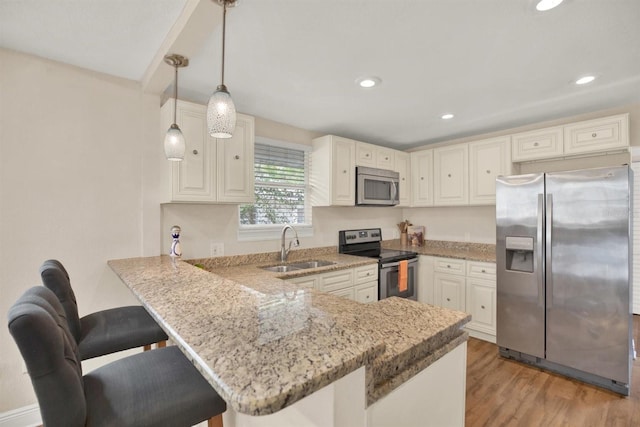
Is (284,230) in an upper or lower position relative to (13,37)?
lower

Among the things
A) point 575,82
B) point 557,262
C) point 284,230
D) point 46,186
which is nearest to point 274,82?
point 284,230

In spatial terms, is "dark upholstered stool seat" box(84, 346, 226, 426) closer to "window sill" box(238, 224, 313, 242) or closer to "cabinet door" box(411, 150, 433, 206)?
"window sill" box(238, 224, 313, 242)

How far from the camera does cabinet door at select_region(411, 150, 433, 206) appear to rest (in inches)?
154

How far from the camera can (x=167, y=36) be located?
5.34 ft

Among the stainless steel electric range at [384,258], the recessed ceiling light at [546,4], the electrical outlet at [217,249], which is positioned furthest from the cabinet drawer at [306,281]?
the recessed ceiling light at [546,4]

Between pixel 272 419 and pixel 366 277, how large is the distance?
2.26 meters

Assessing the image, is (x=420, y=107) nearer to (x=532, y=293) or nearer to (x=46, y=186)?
(x=532, y=293)

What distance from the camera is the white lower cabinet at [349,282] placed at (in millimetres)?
2613

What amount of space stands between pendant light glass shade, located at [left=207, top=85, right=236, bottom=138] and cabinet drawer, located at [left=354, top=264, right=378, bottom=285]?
6.88 ft

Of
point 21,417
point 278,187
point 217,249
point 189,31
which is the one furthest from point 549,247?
point 21,417

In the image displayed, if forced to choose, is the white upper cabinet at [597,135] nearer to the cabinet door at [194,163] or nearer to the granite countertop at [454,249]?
the granite countertop at [454,249]

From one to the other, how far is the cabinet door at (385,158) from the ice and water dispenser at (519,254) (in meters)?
1.65

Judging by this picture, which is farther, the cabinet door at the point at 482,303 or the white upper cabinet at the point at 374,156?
the white upper cabinet at the point at 374,156

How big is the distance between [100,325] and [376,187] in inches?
117
